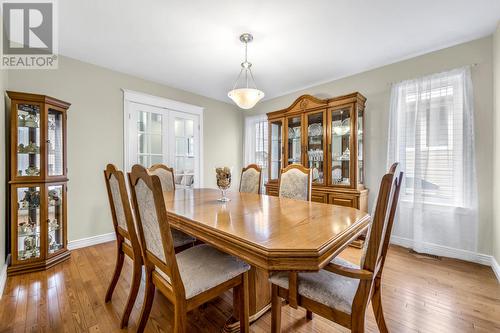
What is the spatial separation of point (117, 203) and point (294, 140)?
8.86 feet

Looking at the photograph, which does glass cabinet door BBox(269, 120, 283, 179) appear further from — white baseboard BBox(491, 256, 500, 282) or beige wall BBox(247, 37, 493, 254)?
white baseboard BBox(491, 256, 500, 282)

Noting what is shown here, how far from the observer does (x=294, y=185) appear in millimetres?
2406

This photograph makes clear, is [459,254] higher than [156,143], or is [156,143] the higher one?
[156,143]

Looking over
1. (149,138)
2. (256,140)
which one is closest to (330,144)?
(256,140)

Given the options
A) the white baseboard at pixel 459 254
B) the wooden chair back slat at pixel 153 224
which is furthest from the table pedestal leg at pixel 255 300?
the white baseboard at pixel 459 254

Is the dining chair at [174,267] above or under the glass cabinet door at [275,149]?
under

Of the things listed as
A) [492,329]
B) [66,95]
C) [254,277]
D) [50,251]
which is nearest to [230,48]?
[66,95]

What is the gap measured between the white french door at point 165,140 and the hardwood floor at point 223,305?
5.58ft

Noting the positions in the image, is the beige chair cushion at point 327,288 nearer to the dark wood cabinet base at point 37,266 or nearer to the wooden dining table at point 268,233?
the wooden dining table at point 268,233

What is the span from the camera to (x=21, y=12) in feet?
6.45

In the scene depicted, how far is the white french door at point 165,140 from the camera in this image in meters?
3.29

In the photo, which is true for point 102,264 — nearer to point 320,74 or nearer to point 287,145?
point 287,145

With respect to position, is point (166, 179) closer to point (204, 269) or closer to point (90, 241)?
point (90, 241)

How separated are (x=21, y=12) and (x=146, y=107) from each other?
1581mm
